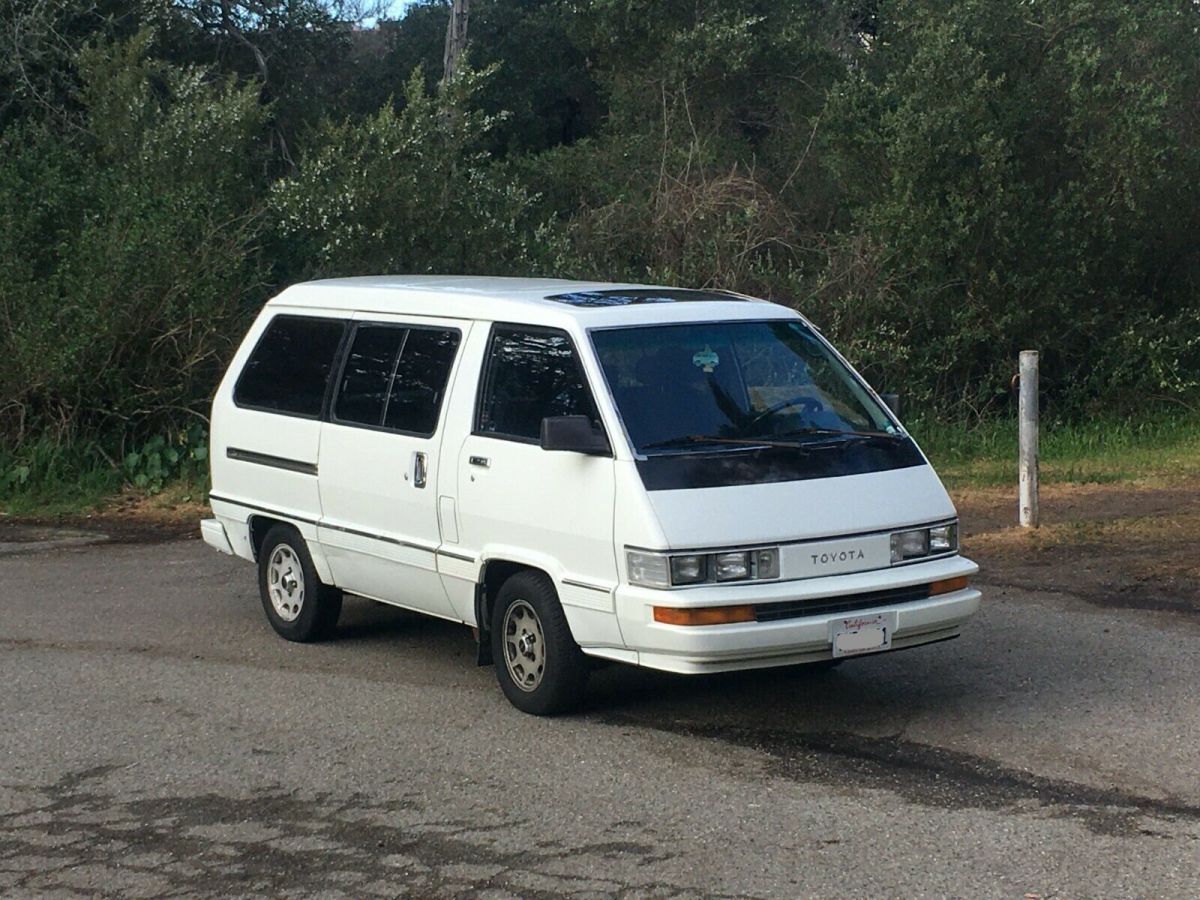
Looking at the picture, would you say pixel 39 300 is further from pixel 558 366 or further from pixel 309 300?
pixel 558 366

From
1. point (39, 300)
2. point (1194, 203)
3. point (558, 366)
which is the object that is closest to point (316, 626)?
point (558, 366)

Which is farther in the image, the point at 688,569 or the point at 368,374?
the point at 368,374

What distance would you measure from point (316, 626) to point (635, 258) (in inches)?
370

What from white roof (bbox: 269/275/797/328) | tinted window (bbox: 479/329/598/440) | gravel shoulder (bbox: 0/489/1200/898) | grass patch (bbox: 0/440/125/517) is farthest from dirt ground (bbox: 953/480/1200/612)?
grass patch (bbox: 0/440/125/517)

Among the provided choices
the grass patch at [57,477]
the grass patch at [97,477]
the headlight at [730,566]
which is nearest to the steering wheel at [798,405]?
the headlight at [730,566]

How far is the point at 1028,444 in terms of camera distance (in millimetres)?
11516

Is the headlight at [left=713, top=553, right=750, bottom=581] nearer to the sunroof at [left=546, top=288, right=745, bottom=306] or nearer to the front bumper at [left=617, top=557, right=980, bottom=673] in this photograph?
the front bumper at [left=617, top=557, right=980, bottom=673]

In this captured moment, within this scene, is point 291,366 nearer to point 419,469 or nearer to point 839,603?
point 419,469

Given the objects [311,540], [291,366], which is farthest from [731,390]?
[291,366]

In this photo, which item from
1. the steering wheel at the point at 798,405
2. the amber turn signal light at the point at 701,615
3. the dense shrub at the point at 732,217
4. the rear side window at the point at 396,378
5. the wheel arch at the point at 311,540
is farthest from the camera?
the dense shrub at the point at 732,217

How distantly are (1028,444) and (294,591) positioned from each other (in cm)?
539

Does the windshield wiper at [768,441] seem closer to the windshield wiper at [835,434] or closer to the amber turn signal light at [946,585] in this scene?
the windshield wiper at [835,434]

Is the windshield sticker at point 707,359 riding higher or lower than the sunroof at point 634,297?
lower

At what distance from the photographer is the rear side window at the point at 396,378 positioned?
7832 millimetres
